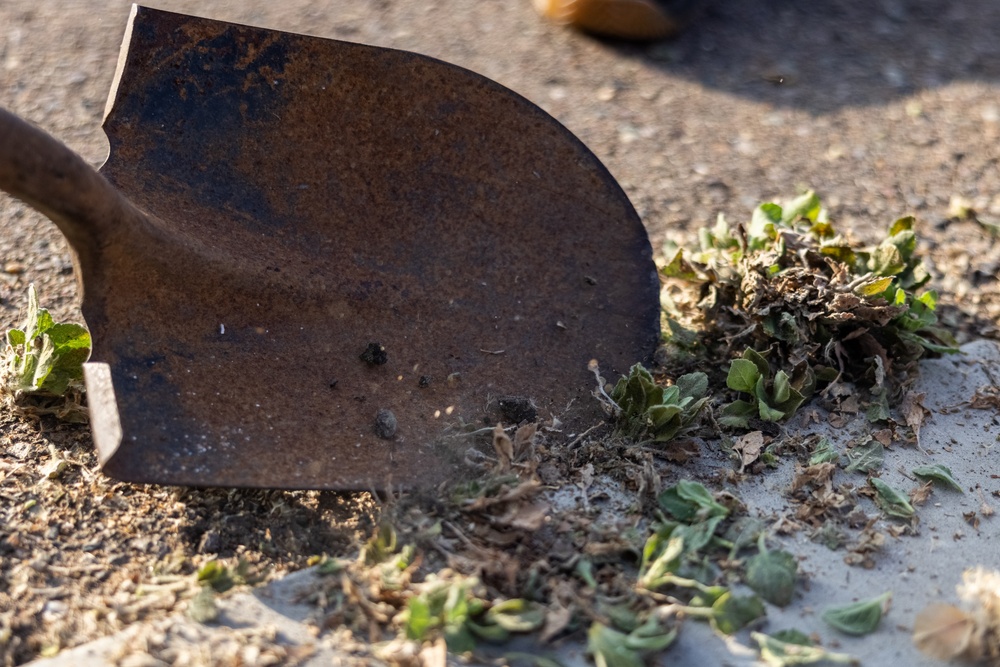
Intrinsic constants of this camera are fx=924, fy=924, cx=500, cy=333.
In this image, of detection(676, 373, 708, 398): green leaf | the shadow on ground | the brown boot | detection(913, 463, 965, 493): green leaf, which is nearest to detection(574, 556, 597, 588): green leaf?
detection(676, 373, 708, 398): green leaf

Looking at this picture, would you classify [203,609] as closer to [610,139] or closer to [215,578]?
[215,578]

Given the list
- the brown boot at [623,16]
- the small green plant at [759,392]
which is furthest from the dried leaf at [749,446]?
the brown boot at [623,16]

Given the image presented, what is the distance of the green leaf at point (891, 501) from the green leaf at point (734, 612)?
0.42 m

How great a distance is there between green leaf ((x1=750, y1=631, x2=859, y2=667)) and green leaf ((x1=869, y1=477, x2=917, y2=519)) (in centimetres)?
41

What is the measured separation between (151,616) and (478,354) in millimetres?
849

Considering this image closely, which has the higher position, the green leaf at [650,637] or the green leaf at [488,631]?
the green leaf at [488,631]

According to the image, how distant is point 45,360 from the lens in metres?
1.92

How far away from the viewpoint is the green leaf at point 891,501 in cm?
181

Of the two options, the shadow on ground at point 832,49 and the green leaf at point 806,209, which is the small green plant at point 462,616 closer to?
the green leaf at point 806,209

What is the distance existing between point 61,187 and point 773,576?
142cm

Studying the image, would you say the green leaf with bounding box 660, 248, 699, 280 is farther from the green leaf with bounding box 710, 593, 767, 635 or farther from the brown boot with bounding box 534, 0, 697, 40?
→ the brown boot with bounding box 534, 0, 697, 40

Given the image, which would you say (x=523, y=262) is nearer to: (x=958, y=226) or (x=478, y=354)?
(x=478, y=354)

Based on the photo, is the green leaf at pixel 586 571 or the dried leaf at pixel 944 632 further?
the green leaf at pixel 586 571

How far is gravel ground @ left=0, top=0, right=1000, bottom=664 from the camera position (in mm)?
1717
